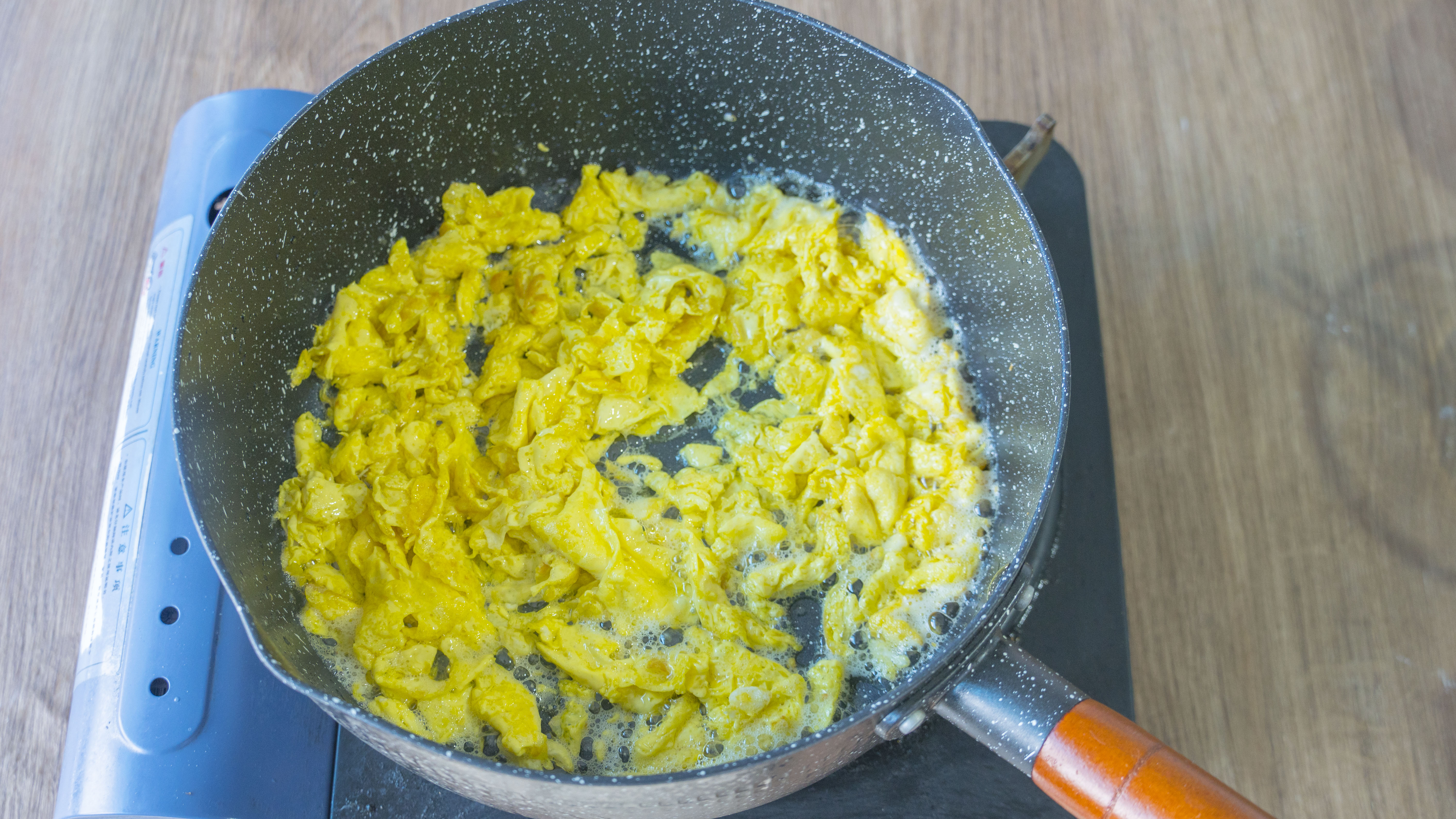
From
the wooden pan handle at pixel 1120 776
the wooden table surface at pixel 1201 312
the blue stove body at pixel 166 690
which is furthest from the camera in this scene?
the wooden table surface at pixel 1201 312

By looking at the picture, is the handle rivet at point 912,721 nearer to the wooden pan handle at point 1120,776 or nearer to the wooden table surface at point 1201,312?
the wooden pan handle at point 1120,776

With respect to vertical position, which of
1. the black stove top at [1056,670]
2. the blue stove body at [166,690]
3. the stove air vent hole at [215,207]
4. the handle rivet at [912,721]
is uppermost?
the stove air vent hole at [215,207]

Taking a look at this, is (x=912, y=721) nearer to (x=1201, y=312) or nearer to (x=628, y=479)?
(x=628, y=479)

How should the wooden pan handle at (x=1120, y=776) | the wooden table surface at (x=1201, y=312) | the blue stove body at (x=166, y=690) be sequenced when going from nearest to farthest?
the wooden pan handle at (x=1120, y=776)
the blue stove body at (x=166, y=690)
the wooden table surface at (x=1201, y=312)

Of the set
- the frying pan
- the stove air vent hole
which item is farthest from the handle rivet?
the stove air vent hole

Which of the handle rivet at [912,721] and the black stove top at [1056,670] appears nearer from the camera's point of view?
the handle rivet at [912,721]

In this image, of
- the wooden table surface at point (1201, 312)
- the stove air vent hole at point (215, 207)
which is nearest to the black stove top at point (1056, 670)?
the wooden table surface at point (1201, 312)

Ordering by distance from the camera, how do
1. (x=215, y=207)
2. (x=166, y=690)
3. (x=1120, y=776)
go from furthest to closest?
(x=215, y=207), (x=166, y=690), (x=1120, y=776)

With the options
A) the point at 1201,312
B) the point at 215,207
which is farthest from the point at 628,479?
the point at 1201,312
